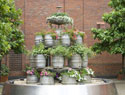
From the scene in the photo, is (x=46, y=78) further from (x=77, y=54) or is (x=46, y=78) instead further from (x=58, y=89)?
(x=77, y=54)

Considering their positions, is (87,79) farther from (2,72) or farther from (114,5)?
(2,72)

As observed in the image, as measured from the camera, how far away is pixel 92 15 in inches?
999

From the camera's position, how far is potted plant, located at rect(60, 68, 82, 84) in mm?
8430

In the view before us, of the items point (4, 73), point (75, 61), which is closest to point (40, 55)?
point (75, 61)

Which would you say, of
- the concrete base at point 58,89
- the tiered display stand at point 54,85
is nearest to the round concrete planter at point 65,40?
the tiered display stand at point 54,85

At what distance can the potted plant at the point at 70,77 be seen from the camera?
8.43 m

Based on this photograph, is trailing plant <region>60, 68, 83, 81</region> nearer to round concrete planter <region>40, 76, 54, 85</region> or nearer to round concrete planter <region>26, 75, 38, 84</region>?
round concrete planter <region>40, 76, 54, 85</region>

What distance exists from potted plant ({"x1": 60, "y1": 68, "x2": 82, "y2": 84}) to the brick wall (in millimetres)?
15928

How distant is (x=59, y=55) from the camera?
8633 millimetres

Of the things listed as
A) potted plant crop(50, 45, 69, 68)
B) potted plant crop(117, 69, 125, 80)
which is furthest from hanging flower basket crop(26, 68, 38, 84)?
potted plant crop(117, 69, 125, 80)

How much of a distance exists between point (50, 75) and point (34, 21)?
16665 millimetres

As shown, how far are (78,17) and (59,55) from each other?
1702 centimetres

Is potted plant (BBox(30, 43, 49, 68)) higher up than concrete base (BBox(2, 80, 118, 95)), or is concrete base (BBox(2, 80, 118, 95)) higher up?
potted plant (BBox(30, 43, 49, 68))

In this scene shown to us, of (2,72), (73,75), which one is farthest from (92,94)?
(2,72)
